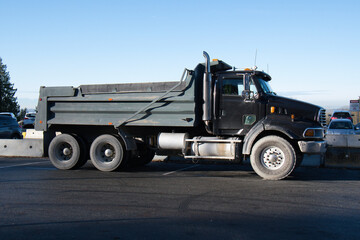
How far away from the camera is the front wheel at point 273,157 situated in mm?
9109

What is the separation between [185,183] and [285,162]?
242 cm

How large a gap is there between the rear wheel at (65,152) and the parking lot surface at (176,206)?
2.42 ft

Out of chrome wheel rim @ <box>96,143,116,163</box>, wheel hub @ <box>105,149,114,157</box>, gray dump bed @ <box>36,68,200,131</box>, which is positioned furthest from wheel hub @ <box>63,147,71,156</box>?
wheel hub @ <box>105,149,114,157</box>

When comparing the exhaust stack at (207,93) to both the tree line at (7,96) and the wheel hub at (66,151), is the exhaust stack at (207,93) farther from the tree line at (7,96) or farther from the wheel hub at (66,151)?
the tree line at (7,96)

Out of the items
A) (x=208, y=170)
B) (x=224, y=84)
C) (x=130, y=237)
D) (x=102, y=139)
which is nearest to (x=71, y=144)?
(x=102, y=139)

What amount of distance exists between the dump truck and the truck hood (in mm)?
23

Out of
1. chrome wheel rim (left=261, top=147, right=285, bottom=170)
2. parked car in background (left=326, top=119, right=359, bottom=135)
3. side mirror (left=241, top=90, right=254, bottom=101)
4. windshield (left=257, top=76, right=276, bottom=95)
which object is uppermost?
windshield (left=257, top=76, right=276, bottom=95)

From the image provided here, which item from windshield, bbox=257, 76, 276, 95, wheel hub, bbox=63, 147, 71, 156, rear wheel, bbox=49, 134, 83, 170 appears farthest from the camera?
wheel hub, bbox=63, 147, 71, 156

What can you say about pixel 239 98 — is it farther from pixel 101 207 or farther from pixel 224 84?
pixel 101 207

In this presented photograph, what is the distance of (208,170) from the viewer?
11336 mm

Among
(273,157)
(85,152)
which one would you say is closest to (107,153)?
(85,152)

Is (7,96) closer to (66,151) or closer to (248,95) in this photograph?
(66,151)

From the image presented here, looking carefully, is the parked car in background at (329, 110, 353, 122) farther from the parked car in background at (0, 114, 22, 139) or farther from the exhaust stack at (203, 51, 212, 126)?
the parked car in background at (0, 114, 22, 139)

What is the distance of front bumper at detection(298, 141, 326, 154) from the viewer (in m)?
9.03
